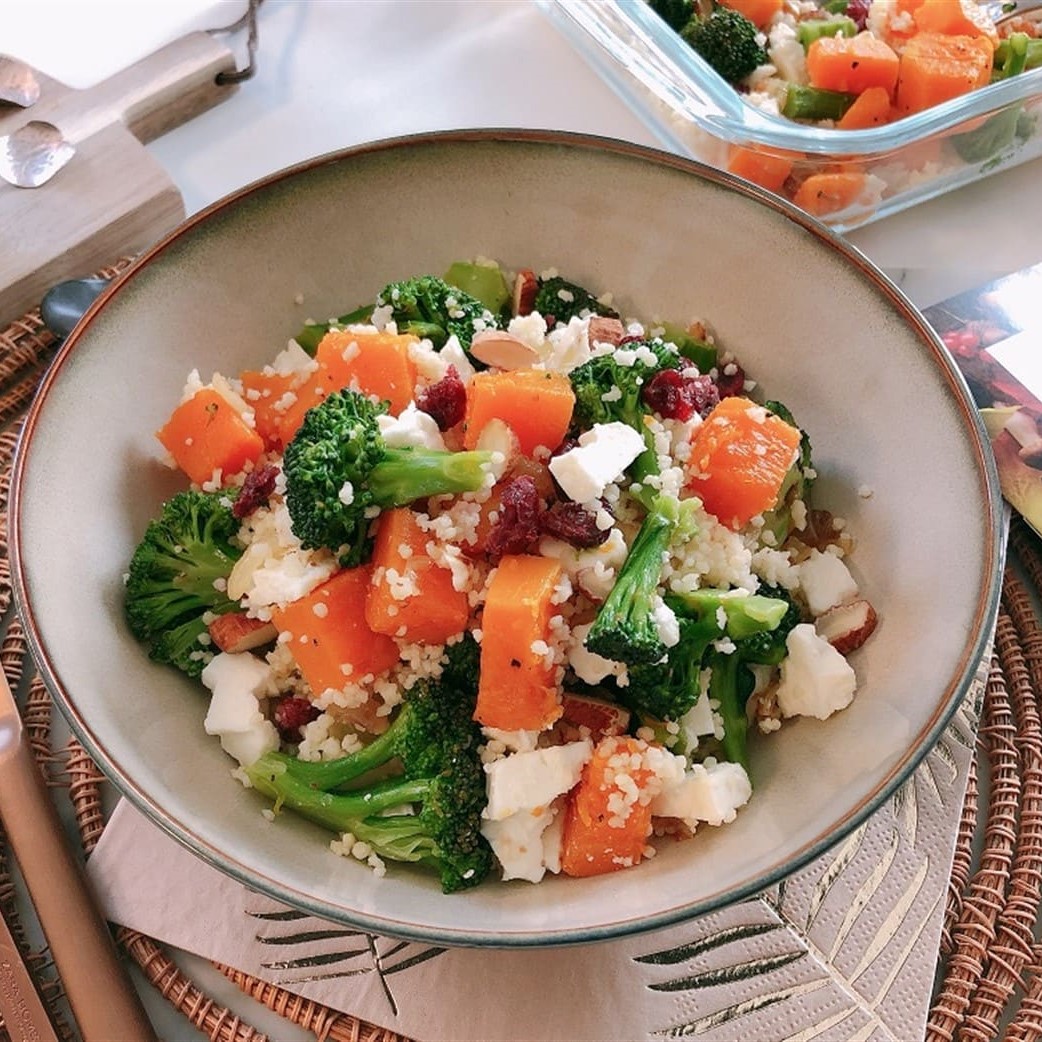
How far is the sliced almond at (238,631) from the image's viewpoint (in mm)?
1528

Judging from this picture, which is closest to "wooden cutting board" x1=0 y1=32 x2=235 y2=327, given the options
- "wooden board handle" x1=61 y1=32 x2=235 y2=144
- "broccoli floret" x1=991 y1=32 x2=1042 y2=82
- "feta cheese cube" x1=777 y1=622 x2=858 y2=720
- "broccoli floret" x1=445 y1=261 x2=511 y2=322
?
"wooden board handle" x1=61 y1=32 x2=235 y2=144

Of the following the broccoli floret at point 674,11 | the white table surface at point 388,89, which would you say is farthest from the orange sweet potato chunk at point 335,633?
the broccoli floret at point 674,11

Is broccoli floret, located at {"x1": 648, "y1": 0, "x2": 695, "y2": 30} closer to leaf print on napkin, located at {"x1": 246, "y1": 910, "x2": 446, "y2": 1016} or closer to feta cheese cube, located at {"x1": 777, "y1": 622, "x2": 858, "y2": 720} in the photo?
feta cheese cube, located at {"x1": 777, "y1": 622, "x2": 858, "y2": 720}

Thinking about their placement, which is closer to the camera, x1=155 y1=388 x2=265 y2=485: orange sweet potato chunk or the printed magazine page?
x1=155 y1=388 x2=265 y2=485: orange sweet potato chunk

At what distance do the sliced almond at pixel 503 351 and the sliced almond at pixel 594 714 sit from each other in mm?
509

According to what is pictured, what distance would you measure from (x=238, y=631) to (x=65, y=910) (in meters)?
0.44

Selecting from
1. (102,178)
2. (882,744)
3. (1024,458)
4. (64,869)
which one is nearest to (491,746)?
(882,744)

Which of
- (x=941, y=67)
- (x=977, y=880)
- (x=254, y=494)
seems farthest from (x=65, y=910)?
(x=941, y=67)

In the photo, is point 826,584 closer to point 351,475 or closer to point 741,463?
point 741,463

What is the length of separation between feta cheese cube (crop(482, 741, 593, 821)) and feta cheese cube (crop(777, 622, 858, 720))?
337 millimetres

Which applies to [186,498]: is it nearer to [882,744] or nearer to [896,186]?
[882,744]

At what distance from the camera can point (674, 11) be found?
8.19ft

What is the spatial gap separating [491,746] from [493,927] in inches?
10.0

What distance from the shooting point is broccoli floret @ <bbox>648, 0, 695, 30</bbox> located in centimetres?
249
